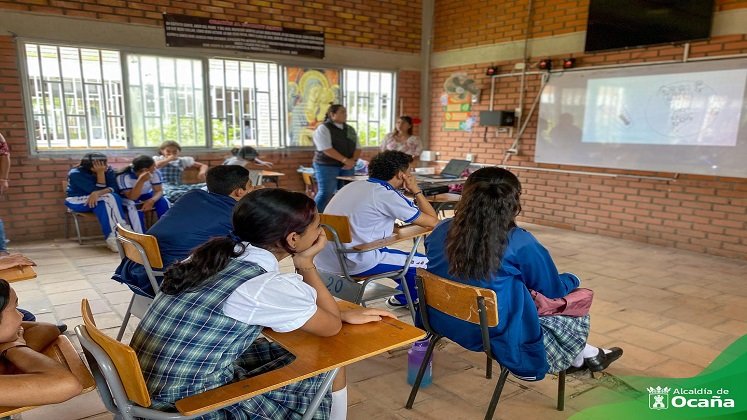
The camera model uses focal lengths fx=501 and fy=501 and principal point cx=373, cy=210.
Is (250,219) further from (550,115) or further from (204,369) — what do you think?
(550,115)

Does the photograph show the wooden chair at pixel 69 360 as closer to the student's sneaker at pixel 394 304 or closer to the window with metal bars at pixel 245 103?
the student's sneaker at pixel 394 304

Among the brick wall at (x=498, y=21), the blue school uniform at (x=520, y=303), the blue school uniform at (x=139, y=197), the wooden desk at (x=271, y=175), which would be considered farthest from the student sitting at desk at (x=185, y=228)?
the brick wall at (x=498, y=21)

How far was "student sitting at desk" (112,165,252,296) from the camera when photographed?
2396mm

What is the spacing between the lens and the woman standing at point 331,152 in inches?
217

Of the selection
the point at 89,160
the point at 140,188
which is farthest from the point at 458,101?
the point at 89,160

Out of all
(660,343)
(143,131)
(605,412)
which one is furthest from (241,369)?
(143,131)

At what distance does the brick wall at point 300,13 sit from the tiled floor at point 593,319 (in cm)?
247

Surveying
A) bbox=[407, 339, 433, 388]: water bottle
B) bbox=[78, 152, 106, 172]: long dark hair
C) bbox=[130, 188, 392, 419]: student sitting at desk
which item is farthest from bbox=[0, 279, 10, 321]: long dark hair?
bbox=[78, 152, 106, 172]: long dark hair

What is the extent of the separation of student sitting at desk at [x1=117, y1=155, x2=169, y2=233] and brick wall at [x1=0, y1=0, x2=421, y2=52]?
1.71m

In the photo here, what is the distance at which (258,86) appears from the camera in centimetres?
652

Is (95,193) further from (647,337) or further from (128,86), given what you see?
(647,337)

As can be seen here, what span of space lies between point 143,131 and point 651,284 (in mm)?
5441

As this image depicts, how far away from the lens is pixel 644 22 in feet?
16.9

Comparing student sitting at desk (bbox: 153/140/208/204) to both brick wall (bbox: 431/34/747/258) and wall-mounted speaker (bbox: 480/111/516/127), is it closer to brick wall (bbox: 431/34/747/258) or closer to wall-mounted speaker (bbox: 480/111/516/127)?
wall-mounted speaker (bbox: 480/111/516/127)
